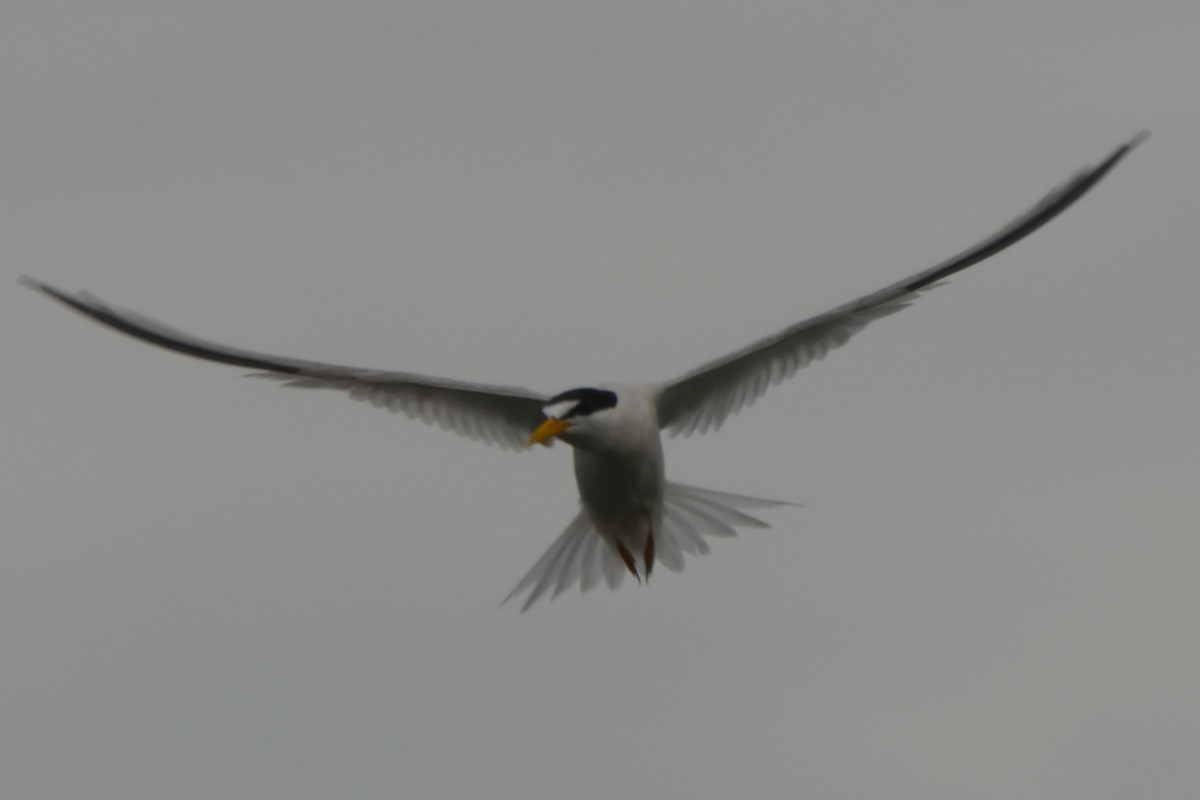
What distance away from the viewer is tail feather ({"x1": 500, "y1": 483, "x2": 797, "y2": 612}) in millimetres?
11133

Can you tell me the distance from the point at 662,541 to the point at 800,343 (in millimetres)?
1370

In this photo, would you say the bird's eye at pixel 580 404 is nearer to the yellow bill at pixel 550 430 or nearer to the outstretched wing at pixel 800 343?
the yellow bill at pixel 550 430

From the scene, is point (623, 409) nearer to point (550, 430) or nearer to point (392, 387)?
point (550, 430)

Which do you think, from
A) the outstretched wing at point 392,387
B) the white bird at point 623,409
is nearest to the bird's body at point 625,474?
the white bird at point 623,409

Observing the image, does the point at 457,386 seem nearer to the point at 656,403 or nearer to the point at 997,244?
the point at 656,403

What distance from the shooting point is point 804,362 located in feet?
35.7

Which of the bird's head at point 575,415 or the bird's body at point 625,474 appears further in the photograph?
the bird's body at point 625,474

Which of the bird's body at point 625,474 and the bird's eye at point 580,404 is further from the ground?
the bird's eye at point 580,404

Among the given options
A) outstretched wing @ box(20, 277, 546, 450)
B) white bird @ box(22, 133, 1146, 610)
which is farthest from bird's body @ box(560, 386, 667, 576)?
outstretched wing @ box(20, 277, 546, 450)

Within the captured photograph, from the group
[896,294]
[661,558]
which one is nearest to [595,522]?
[661,558]

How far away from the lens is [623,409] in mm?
10281

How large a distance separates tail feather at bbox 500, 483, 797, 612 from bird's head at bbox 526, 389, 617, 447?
109cm

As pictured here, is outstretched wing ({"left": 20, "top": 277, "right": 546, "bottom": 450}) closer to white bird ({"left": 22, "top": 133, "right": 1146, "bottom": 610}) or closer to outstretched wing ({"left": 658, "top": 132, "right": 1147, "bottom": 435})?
white bird ({"left": 22, "top": 133, "right": 1146, "bottom": 610})

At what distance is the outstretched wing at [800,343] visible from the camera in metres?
9.98
